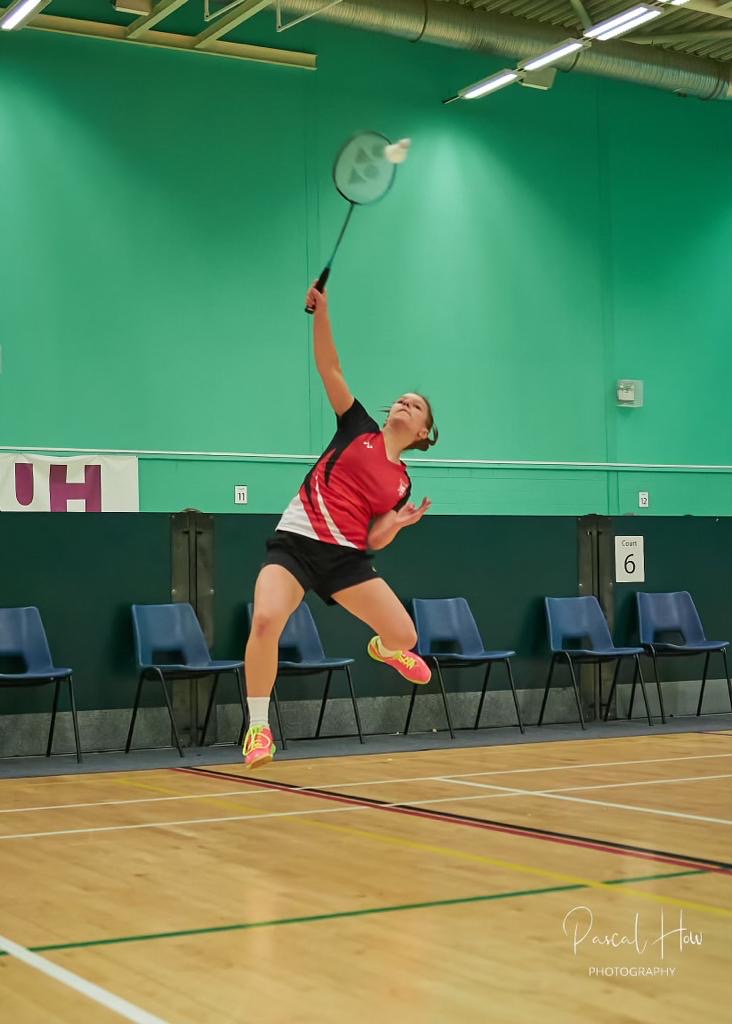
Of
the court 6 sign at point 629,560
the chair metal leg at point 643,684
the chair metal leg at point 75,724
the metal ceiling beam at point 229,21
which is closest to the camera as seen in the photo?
the chair metal leg at point 75,724

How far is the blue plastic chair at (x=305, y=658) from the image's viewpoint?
369 inches

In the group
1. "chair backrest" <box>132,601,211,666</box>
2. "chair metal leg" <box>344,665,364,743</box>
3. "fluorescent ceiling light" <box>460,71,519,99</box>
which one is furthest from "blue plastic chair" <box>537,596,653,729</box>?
"fluorescent ceiling light" <box>460,71,519,99</box>

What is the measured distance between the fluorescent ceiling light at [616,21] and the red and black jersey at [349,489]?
7.85 metres

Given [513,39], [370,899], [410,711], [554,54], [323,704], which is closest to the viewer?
[370,899]

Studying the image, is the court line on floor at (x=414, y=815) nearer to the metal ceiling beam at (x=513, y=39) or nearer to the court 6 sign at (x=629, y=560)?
the court 6 sign at (x=629, y=560)

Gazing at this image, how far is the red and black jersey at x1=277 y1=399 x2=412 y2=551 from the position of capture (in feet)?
18.7

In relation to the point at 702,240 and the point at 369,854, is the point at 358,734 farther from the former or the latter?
the point at 702,240

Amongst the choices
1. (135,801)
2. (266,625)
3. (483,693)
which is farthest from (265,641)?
(483,693)

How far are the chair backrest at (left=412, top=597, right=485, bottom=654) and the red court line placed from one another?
259cm

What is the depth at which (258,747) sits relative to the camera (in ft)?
18.2

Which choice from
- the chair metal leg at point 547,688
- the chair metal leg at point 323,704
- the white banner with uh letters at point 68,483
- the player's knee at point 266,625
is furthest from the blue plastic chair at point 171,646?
the player's knee at point 266,625

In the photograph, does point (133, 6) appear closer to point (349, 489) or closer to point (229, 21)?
point (229, 21)

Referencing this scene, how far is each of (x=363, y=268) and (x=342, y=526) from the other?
847cm

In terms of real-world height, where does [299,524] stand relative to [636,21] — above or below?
below
